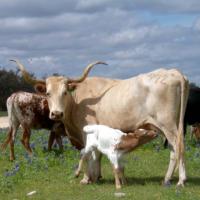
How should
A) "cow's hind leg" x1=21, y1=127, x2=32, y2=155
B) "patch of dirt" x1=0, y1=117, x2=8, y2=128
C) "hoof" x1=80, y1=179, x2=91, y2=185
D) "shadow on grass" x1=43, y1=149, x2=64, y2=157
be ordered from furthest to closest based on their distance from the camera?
"patch of dirt" x1=0, y1=117, x2=8, y2=128
"cow's hind leg" x1=21, y1=127, x2=32, y2=155
"shadow on grass" x1=43, y1=149, x2=64, y2=157
"hoof" x1=80, y1=179, x2=91, y2=185

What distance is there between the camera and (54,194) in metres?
10.6

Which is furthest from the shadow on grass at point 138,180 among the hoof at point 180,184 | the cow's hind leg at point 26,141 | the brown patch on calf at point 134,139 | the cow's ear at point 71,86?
the cow's hind leg at point 26,141

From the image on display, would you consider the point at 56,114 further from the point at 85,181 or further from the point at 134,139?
the point at 134,139

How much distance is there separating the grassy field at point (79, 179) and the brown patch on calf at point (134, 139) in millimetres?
685

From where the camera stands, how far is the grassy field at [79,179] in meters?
10.4

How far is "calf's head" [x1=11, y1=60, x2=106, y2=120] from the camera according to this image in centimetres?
1175

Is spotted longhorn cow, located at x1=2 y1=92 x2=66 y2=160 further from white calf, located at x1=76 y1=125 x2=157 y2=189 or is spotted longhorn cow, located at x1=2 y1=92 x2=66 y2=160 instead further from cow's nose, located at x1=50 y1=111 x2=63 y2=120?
white calf, located at x1=76 y1=125 x2=157 y2=189

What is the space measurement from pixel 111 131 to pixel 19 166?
2.63 m

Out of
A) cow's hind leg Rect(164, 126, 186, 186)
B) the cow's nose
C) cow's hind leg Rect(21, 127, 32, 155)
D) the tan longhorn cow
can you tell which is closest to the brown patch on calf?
the tan longhorn cow

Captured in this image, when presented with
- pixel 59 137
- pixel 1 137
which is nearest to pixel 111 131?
pixel 59 137

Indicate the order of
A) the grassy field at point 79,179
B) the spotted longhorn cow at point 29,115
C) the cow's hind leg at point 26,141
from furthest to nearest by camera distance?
1. the spotted longhorn cow at point 29,115
2. the cow's hind leg at point 26,141
3. the grassy field at point 79,179

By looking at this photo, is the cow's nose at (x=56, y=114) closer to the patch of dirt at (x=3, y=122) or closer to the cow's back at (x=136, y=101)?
the cow's back at (x=136, y=101)

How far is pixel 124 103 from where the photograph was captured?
11.6 m

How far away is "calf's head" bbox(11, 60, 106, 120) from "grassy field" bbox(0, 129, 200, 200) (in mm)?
1291
